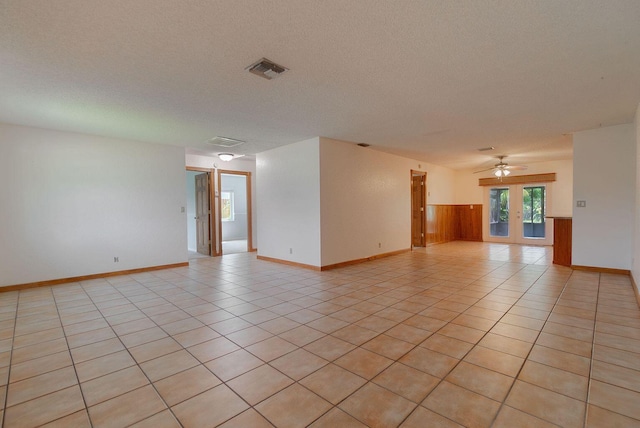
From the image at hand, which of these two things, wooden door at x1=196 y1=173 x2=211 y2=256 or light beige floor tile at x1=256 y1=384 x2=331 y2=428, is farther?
wooden door at x1=196 y1=173 x2=211 y2=256

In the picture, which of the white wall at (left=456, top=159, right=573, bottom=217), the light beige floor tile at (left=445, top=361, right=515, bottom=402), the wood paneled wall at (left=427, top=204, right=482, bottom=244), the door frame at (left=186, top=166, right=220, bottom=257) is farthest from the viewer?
the wood paneled wall at (left=427, top=204, right=482, bottom=244)

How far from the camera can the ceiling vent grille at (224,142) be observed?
543cm

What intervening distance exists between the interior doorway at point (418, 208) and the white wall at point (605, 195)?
3.69m

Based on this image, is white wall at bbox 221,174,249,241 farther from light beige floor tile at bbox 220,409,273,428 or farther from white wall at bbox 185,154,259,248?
light beige floor tile at bbox 220,409,273,428

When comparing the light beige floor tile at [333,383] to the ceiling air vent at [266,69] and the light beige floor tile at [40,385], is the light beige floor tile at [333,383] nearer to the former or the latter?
the light beige floor tile at [40,385]

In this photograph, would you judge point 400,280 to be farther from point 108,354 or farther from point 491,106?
point 108,354

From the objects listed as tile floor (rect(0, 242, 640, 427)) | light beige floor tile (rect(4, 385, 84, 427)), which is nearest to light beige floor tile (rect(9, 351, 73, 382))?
tile floor (rect(0, 242, 640, 427))

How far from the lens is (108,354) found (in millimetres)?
2379

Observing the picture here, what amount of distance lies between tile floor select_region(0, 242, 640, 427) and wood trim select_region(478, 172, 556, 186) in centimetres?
507

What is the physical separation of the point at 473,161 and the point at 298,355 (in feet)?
26.2

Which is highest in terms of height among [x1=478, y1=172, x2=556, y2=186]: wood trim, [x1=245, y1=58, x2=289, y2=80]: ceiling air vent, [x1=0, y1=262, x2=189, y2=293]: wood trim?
[x1=245, y1=58, x2=289, y2=80]: ceiling air vent

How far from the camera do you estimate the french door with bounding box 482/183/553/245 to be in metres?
8.70

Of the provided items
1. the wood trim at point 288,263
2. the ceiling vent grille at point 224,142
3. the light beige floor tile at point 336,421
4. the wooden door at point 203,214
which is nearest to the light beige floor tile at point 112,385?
the light beige floor tile at point 336,421

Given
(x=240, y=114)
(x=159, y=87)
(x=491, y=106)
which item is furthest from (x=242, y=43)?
(x=491, y=106)
